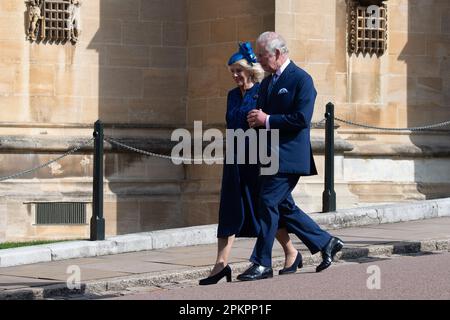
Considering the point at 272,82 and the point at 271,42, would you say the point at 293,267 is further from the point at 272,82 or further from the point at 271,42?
the point at 271,42

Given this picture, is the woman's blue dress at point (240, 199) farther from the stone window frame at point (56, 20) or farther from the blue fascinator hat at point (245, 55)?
the stone window frame at point (56, 20)

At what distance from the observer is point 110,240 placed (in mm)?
13148

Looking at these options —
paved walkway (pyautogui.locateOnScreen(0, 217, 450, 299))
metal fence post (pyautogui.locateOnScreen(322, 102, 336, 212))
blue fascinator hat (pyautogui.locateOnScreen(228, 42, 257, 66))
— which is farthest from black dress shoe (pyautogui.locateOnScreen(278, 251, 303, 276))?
metal fence post (pyautogui.locateOnScreen(322, 102, 336, 212))

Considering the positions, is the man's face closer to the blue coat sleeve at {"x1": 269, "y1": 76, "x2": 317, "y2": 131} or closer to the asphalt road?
the blue coat sleeve at {"x1": 269, "y1": 76, "x2": 317, "y2": 131}

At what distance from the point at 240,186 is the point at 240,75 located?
85 centimetres

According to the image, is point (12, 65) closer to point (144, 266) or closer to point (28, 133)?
point (28, 133)

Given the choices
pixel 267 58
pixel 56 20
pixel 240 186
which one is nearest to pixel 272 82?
pixel 267 58

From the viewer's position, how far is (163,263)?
1208 cm

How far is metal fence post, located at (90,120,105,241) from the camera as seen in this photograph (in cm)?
1330

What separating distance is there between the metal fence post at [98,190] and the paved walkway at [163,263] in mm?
460

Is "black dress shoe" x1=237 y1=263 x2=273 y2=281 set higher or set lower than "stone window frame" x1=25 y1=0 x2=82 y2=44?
lower

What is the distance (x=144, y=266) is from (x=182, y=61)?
7104 millimetres

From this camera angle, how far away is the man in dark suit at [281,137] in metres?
10.5
